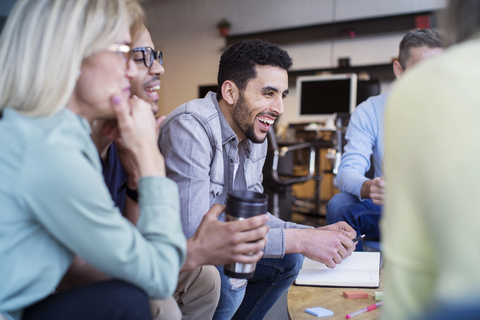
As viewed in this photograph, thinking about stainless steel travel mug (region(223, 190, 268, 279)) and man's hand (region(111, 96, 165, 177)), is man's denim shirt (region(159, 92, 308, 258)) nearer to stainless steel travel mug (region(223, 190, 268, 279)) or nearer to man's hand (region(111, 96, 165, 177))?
stainless steel travel mug (region(223, 190, 268, 279))

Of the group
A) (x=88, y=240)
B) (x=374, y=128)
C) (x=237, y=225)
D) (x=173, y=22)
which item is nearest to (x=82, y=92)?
(x=88, y=240)

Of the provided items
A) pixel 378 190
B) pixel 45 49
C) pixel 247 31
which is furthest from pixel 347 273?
pixel 247 31

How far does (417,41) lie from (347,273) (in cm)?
133

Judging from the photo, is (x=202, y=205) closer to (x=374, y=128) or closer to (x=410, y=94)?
(x=410, y=94)

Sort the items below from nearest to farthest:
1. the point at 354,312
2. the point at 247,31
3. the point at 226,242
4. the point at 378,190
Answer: the point at 226,242 → the point at 354,312 → the point at 378,190 → the point at 247,31

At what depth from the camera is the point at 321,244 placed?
4.33 feet

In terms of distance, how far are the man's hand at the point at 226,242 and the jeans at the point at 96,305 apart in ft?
0.81

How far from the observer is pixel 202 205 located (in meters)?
1.37

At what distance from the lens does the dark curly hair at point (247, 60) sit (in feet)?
5.83

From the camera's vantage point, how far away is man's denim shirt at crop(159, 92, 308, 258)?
4.45ft

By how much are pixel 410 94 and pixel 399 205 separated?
0.13m

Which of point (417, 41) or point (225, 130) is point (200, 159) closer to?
point (225, 130)

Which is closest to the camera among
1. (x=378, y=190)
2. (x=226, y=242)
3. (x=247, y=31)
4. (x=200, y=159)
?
(x=226, y=242)

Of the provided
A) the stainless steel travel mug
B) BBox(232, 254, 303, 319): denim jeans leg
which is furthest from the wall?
the stainless steel travel mug
